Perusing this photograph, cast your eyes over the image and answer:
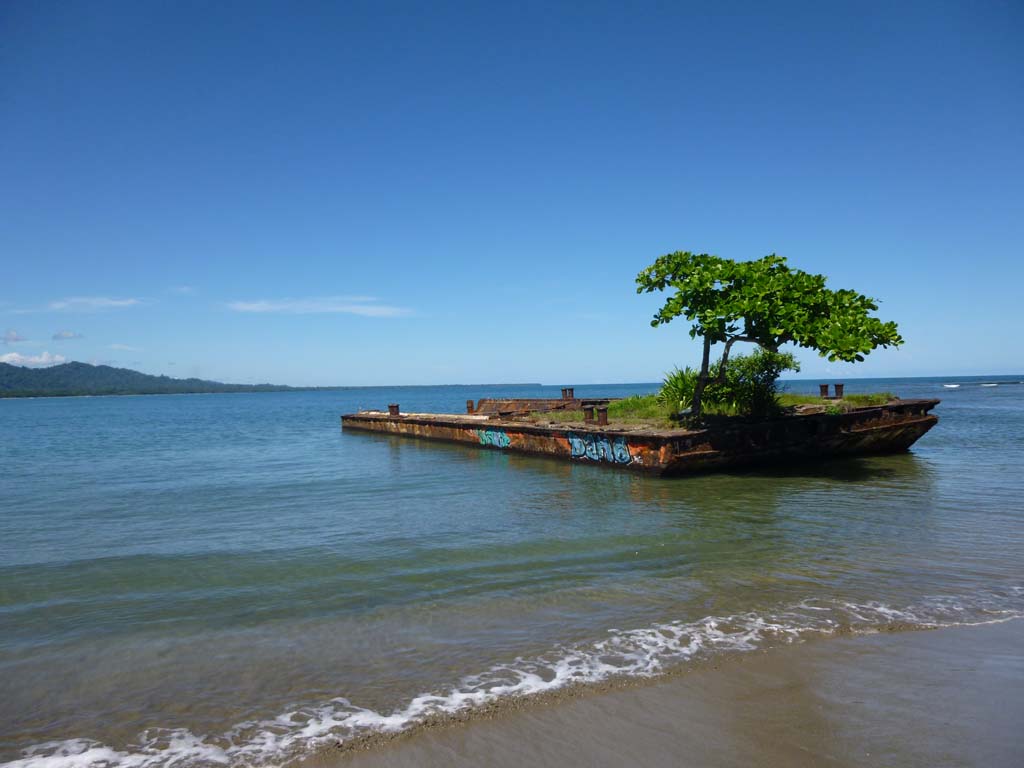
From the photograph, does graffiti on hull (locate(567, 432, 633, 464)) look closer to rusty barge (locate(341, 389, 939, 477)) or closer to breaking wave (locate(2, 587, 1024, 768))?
rusty barge (locate(341, 389, 939, 477))

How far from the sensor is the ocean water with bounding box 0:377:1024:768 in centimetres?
453

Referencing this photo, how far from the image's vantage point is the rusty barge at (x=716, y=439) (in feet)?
48.8

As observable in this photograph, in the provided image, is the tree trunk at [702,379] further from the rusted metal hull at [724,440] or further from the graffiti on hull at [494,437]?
the graffiti on hull at [494,437]

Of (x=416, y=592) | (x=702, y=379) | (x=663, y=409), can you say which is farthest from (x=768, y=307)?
(x=416, y=592)

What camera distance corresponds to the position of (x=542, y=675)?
4793 millimetres

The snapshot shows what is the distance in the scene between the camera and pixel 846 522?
9.77 meters

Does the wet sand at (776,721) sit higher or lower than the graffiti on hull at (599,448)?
→ lower

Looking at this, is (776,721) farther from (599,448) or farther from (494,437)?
(494,437)

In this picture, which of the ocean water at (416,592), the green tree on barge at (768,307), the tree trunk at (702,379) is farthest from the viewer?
the tree trunk at (702,379)

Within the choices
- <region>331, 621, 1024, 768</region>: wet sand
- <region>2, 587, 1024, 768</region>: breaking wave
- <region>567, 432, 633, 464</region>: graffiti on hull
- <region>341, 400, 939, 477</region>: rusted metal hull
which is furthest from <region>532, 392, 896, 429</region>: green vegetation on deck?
<region>331, 621, 1024, 768</region>: wet sand

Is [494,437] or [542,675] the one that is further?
[494,437]

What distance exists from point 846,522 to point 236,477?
49.7 feet

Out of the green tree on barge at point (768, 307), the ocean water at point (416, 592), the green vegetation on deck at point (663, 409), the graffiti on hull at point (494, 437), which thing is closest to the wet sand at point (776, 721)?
the ocean water at point (416, 592)

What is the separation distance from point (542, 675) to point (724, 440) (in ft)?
38.2
